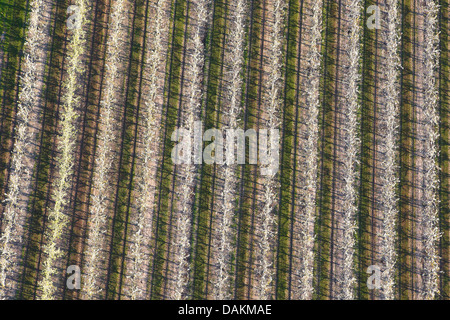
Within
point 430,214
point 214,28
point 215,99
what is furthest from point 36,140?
point 430,214

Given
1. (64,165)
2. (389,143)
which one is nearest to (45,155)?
(64,165)

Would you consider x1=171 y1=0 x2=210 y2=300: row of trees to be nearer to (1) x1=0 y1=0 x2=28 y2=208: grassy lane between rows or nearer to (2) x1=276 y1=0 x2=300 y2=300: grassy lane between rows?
(2) x1=276 y1=0 x2=300 y2=300: grassy lane between rows

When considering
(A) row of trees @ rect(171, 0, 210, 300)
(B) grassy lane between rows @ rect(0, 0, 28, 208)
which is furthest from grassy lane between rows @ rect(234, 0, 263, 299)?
(B) grassy lane between rows @ rect(0, 0, 28, 208)

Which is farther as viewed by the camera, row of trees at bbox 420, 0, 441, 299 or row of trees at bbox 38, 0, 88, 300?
row of trees at bbox 420, 0, 441, 299

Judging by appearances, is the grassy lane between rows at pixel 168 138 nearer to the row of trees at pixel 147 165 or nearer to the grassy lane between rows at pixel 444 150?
the row of trees at pixel 147 165

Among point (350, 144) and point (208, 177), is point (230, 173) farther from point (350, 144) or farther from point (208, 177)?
point (350, 144)

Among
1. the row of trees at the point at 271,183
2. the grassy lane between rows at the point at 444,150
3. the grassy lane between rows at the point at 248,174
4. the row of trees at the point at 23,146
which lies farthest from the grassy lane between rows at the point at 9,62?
the grassy lane between rows at the point at 444,150

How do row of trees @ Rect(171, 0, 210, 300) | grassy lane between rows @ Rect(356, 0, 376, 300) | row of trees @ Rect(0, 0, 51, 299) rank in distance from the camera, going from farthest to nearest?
grassy lane between rows @ Rect(356, 0, 376, 300) → row of trees @ Rect(171, 0, 210, 300) → row of trees @ Rect(0, 0, 51, 299)
